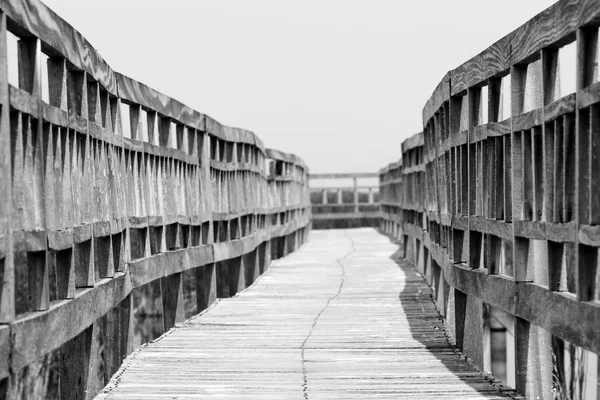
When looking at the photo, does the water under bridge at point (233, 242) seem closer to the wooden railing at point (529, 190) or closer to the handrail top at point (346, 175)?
the wooden railing at point (529, 190)

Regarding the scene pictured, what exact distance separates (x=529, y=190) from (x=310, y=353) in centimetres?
220

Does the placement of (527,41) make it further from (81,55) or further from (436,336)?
(436,336)

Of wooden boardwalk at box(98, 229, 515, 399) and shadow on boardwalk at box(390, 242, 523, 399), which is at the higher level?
shadow on boardwalk at box(390, 242, 523, 399)

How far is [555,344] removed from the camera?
11.7 m

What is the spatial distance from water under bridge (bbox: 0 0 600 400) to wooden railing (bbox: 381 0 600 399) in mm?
10

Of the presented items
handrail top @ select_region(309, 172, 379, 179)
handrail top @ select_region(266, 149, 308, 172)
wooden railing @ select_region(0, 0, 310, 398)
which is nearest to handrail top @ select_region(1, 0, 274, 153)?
wooden railing @ select_region(0, 0, 310, 398)

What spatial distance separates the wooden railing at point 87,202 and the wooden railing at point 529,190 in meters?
1.95

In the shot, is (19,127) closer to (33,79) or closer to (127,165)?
(33,79)

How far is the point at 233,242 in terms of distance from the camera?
1084 centimetres

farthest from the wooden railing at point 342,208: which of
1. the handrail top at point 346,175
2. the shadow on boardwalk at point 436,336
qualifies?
the shadow on boardwalk at point 436,336

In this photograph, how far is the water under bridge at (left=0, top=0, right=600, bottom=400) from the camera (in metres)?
4.07

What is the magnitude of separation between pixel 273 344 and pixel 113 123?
5.99 ft

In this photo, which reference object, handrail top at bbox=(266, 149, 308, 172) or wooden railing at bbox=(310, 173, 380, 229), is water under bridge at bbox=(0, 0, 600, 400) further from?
wooden railing at bbox=(310, 173, 380, 229)

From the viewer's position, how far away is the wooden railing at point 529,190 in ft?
13.2
